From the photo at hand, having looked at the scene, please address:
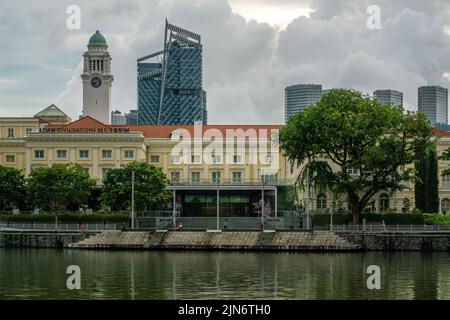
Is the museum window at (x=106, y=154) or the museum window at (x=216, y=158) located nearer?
the museum window at (x=106, y=154)

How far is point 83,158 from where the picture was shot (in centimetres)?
12581

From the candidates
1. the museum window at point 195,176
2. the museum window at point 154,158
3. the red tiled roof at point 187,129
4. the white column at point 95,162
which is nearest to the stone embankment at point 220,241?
the white column at point 95,162

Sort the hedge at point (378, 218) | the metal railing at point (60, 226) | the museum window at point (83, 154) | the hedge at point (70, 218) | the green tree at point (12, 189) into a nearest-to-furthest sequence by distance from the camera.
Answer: the metal railing at point (60, 226), the hedge at point (378, 218), the hedge at point (70, 218), the green tree at point (12, 189), the museum window at point (83, 154)

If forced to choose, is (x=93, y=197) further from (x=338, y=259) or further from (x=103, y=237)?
(x=338, y=259)

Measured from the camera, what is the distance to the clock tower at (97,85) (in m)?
153

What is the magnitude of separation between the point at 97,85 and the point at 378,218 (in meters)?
68.3

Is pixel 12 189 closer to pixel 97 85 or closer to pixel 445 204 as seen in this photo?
pixel 97 85

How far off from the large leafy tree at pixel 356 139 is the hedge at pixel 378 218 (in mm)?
1796

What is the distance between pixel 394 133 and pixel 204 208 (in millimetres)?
31394

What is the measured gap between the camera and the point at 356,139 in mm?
96125

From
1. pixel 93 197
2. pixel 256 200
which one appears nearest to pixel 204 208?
pixel 256 200

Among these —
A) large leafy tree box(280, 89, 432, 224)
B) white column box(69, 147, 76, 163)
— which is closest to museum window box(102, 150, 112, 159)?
white column box(69, 147, 76, 163)

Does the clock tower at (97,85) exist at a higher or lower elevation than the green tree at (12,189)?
higher

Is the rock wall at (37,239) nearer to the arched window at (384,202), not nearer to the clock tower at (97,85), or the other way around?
the arched window at (384,202)
